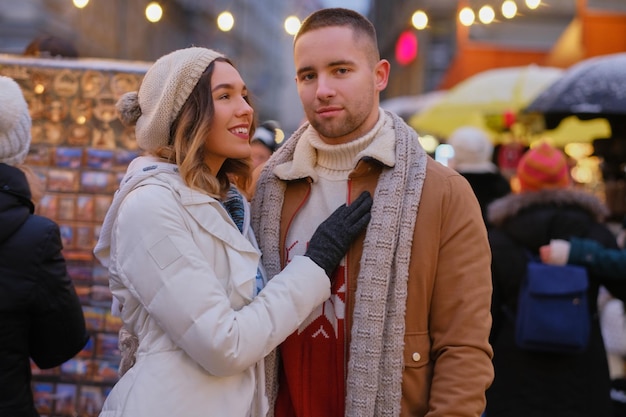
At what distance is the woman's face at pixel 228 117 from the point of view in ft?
9.68

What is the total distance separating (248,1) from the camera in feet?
225

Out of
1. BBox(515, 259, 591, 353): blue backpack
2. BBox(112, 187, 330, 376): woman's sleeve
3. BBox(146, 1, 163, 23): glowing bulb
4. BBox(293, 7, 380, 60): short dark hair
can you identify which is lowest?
BBox(515, 259, 591, 353): blue backpack

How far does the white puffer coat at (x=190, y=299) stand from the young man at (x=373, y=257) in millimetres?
203

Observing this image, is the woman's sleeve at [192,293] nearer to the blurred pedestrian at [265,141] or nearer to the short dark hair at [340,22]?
the short dark hair at [340,22]

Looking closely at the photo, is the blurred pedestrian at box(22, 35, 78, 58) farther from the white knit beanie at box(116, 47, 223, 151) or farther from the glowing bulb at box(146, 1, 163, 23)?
the white knit beanie at box(116, 47, 223, 151)

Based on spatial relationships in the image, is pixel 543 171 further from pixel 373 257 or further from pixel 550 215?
pixel 373 257

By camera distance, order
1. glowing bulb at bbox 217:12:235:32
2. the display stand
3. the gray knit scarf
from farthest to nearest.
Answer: glowing bulb at bbox 217:12:235:32 → the display stand → the gray knit scarf

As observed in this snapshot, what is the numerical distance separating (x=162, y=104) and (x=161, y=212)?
0.42 metres

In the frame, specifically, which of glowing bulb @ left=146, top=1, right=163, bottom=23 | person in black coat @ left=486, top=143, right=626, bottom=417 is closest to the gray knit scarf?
person in black coat @ left=486, top=143, right=626, bottom=417

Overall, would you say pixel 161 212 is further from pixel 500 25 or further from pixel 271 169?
pixel 500 25

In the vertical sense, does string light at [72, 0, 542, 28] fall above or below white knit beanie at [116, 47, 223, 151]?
above

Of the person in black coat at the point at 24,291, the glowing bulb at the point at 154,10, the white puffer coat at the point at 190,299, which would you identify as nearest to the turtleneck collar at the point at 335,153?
the white puffer coat at the point at 190,299

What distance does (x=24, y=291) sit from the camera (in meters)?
3.13

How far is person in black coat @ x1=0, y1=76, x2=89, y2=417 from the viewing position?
123 inches
